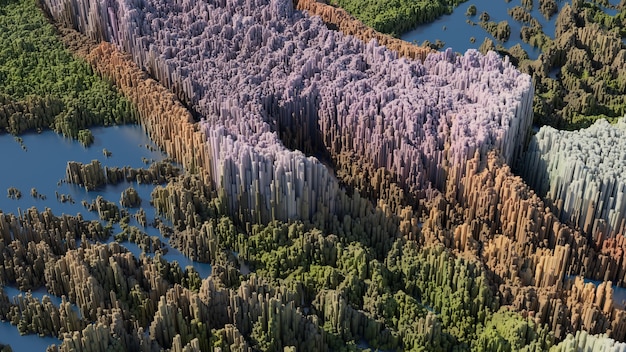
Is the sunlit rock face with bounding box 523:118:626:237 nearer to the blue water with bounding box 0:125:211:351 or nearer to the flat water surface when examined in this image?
the flat water surface

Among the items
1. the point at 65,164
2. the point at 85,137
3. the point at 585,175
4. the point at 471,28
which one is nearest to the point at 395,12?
the point at 471,28

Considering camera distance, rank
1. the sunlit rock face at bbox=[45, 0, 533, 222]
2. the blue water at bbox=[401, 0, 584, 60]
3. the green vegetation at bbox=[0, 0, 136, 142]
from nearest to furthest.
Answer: the sunlit rock face at bbox=[45, 0, 533, 222] → the green vegetation at bbox=[0, 0, 136, 142] → the blue water at bbox=[401, 0, 584, 60]

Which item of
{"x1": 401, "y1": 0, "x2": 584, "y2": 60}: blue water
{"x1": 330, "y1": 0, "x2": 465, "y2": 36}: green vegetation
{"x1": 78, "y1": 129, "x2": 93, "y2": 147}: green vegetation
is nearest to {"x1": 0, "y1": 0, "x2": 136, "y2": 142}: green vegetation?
{"x1": 78, "y1": 129, "x2": 93, "y2": 147}: green vegetation

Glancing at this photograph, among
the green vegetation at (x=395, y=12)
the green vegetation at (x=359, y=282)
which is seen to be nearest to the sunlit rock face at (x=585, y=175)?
the green vegetation at (x=359, y=282)

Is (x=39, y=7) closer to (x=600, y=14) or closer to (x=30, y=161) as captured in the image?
(x=30, y=161)

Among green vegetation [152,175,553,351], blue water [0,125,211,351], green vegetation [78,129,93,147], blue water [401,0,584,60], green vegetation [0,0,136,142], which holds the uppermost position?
blue water [401,0,584,60]

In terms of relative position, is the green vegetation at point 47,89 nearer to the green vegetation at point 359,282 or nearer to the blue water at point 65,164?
the blue water at point 65,164

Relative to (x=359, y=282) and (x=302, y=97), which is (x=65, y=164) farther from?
(x=359, y=282)
